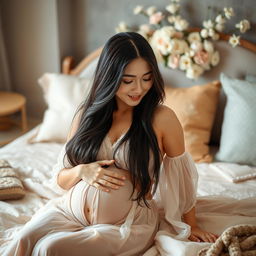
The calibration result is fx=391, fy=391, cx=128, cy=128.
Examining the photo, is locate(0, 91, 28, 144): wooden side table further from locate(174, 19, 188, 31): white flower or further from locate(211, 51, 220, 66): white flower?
locate(211, 51, 220, 66): white flower

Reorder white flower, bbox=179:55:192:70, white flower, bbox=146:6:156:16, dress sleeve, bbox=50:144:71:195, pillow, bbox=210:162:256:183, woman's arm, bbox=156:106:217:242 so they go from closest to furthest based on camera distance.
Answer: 1. woman's arm, bbox=156:106:217:242
2. dress sleeve, bbox=50:144:71:195
3. pillow, bbox=210:162:256:183
4. white flower, bbox=179:55:192:70
5. white flower, bbox=146:6:156:16

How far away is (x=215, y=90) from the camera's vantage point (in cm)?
228

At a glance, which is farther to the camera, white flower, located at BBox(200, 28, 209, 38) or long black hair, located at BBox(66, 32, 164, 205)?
white flower, located at BBox(200, 28, 209, 38)

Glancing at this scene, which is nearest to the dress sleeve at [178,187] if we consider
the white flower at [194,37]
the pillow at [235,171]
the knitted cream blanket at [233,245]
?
the knitted cream blanket at [233,245]

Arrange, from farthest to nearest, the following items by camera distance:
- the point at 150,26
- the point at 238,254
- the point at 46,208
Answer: the point at 150,26 → the point at 46,208 → the point at 238,254

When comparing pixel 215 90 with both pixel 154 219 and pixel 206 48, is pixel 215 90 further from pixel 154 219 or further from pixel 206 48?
pixel 154 219

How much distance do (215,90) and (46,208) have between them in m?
1.22

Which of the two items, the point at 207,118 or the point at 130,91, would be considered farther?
the point at 207,118

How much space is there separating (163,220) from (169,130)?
1.20 feet

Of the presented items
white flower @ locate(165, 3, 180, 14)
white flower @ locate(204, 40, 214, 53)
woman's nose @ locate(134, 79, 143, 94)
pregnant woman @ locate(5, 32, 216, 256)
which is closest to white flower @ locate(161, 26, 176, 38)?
white flower @ locate(165, 3, 180, 14)

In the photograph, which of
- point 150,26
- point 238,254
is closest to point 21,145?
point 150,26

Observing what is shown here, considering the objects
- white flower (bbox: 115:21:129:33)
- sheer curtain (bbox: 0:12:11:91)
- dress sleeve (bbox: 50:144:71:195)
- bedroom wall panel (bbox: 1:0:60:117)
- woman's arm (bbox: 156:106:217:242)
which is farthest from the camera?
sheer curtain (bbox: 0:12:11:91)

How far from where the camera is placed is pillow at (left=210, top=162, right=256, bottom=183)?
2.04 m

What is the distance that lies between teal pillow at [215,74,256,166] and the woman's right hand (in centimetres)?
94
